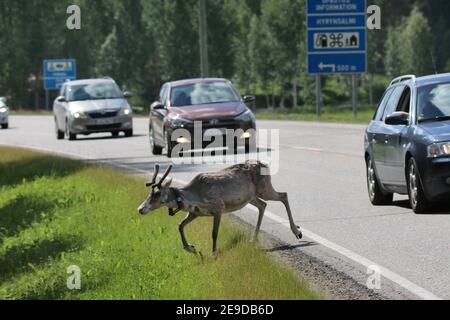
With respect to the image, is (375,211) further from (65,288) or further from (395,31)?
(395,31)

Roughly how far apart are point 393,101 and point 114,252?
4.65 meters

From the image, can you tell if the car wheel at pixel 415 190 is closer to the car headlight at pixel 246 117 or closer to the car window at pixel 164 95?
the car headlight at pixel 246 117

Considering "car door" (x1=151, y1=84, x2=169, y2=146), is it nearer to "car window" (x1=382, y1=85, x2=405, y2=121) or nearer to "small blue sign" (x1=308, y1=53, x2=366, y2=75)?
"car window" (x1=382, y1=85, x2=405, y2=121)

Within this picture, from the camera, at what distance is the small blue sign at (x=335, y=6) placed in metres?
43.1

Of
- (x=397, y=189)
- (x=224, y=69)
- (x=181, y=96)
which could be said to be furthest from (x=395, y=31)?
(x=397, y=189)

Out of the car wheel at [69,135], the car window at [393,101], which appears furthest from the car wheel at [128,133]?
the car window at [393,101]

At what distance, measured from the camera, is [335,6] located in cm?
4322

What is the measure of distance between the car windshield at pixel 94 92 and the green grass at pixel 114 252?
13230mm

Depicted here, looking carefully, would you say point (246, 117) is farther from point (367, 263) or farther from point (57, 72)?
point (57, 72)

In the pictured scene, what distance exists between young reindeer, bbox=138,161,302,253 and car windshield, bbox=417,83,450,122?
2999mm

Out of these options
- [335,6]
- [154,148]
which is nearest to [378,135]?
[154,148]

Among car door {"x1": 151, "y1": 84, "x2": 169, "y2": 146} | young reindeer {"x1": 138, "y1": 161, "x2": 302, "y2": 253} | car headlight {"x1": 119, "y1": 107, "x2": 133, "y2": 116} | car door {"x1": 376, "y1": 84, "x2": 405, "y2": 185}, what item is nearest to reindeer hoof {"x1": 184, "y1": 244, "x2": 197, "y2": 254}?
young reindeer {"x1": 138, "y1": 161, "x2": 302, "y2": 253}

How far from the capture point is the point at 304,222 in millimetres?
13094
